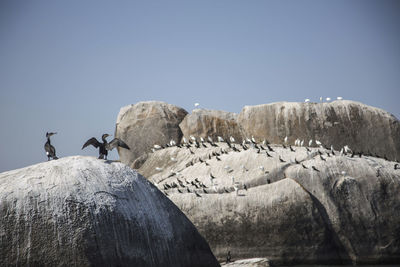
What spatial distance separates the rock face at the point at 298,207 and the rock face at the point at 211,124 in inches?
281

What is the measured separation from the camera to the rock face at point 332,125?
27.9 meters

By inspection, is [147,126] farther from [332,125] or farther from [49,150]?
[49,150]

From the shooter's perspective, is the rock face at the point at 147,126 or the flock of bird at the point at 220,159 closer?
the flock of bird at the point at 220,159

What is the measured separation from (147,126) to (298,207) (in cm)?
1429

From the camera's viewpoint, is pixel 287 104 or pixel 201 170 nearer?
pixel 201 170

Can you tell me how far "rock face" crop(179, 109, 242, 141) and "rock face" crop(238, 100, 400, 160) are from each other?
64.5 inches

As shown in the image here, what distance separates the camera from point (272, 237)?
19594 mm

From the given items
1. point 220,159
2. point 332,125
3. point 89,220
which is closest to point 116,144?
point 89,220

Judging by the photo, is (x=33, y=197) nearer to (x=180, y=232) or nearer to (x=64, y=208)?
(x=64, y=208)

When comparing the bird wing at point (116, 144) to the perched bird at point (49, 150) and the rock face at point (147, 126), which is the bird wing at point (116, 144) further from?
the rock face at point (147, 126)

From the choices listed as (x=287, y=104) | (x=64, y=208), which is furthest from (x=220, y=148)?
(x=64, y=208)

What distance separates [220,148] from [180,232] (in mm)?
13004

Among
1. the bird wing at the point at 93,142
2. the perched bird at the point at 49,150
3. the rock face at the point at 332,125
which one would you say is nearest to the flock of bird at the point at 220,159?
the rock face at the point at 332,125

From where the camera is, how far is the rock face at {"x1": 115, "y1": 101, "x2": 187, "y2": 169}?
3181 cm
